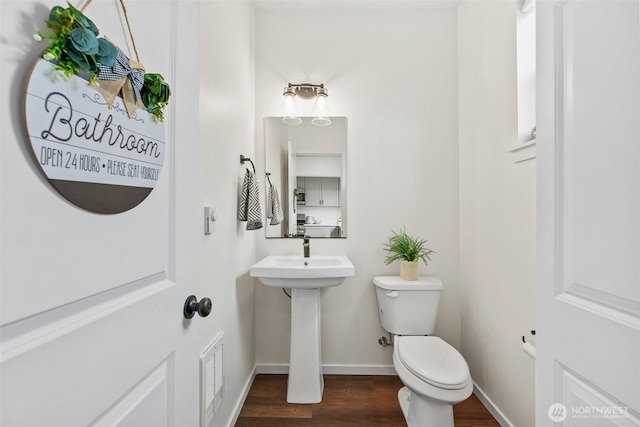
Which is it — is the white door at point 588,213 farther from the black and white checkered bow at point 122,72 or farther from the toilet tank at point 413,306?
the toilet tank at point 413,306

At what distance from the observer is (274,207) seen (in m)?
2.22

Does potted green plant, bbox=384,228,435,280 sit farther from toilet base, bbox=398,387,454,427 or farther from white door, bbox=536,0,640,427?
white door, bbox=536,0,640,427

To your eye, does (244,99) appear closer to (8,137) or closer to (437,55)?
(437,55)

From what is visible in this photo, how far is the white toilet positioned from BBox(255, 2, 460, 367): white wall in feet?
0.82

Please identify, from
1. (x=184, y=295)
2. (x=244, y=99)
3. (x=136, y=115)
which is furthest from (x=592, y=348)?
(x=244, y=99)

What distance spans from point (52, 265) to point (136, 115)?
0.30m

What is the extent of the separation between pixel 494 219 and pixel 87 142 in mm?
1888

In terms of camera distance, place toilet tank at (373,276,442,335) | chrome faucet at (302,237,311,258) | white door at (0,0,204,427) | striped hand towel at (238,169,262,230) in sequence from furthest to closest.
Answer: chrome faucet at (302,237,311,258)
toilet tank at (373,276,442,335)
striped hand towel at (238,169,262,230)
white door at (0,0,204,427)

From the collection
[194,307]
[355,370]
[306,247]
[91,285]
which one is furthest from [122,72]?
[355,370]

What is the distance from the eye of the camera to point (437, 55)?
7.26 feet

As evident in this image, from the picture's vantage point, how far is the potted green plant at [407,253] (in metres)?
2.03

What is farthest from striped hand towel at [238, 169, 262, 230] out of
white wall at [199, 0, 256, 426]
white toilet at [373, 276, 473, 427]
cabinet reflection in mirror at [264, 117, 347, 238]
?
white toilet at [373, 276, 473, 427]

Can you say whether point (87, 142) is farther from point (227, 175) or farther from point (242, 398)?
point (242, 398)

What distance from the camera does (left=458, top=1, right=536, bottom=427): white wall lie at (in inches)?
59.1
